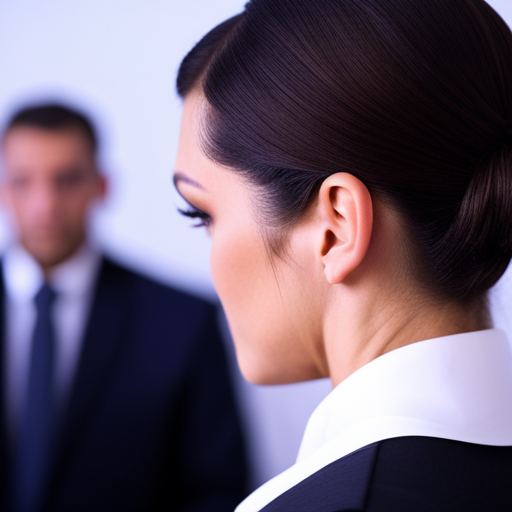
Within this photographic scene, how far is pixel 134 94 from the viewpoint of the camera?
105 inches

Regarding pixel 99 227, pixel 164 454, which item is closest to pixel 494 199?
pixel 164 454

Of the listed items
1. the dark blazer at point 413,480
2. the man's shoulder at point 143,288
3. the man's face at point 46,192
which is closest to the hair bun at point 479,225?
the dark blazer at point 413,480

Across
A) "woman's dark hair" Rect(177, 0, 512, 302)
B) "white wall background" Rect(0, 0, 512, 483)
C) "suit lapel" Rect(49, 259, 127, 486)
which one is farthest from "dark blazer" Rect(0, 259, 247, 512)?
"woman's dark hair" Rect(177, 0, 512, 302)

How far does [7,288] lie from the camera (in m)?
2.02

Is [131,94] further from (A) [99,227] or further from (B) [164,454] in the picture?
(B) [164,454]

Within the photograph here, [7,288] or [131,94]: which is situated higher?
[131,94]

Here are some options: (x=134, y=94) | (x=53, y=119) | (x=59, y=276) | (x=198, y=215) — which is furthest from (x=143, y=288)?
(x=198, y=215)

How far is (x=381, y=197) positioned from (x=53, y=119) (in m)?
1.84

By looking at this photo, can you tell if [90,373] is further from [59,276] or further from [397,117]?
[397,117]

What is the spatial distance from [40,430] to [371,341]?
1479mm

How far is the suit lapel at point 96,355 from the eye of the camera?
5.90ft

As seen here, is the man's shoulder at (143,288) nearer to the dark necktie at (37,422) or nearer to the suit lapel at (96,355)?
the suit lapel at (96,355)

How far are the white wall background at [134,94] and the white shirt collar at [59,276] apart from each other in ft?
1.44

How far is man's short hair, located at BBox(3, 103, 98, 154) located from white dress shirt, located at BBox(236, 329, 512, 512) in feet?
6.02
